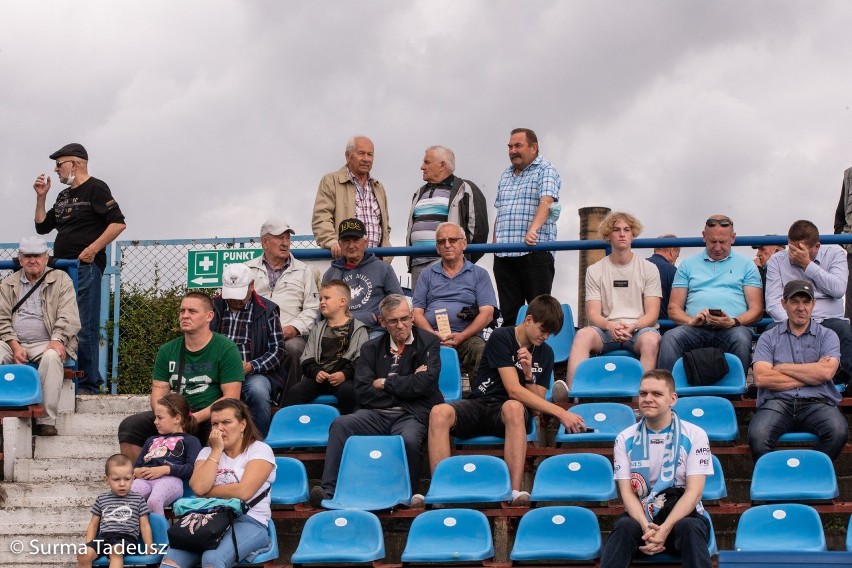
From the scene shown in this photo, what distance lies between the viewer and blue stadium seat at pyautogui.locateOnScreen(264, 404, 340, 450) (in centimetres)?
786

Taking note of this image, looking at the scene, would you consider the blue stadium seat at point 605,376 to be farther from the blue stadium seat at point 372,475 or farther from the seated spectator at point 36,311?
the seated spectator at point 36,311

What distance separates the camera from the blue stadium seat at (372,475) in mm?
7289

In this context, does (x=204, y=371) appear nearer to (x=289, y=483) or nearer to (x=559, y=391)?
(x=289, y=483)

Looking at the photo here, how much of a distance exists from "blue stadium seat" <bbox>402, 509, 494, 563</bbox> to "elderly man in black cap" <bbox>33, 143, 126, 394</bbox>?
11.4ft

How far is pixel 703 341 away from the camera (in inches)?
333

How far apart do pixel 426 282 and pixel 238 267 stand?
1.35 meters

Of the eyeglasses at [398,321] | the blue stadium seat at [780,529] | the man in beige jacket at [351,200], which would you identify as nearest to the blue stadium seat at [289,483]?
the eyeglasses at [398,321]

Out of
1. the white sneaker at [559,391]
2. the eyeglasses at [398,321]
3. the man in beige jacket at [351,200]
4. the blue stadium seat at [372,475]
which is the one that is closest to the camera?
the blue stadium seat at [372,475]

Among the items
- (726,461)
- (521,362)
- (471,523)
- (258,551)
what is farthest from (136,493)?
(726,461)

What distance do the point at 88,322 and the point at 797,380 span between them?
493 centimetres

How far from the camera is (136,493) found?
6957 millimetres

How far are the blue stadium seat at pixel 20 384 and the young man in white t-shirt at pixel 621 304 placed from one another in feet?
11.2

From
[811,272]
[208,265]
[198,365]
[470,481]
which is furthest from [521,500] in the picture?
[208,265]

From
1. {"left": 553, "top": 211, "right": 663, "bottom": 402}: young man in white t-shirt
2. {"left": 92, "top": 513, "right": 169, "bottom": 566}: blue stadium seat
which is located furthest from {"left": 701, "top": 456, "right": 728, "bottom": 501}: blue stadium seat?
{"left": 92, "top": 513, "right": 169, "bottom": 566}: blue stadium seat
